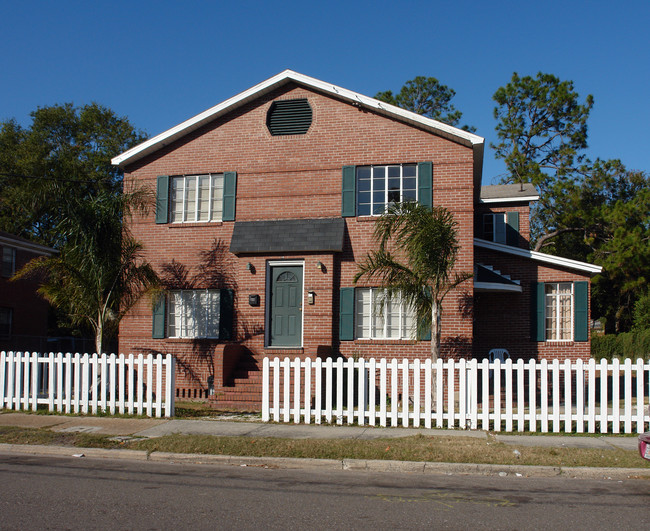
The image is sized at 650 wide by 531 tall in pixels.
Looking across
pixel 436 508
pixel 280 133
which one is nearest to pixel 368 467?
pixel 436 508

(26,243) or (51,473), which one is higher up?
(26,243)

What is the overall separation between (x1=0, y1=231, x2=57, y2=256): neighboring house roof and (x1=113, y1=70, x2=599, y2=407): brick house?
12.4 m

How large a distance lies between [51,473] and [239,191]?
31.3 feet

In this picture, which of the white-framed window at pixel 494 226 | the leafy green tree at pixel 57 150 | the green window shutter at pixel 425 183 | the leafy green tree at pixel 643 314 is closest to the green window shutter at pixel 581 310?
the white-framed window at pixel 494 226

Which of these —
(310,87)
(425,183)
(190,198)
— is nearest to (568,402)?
(425,183)

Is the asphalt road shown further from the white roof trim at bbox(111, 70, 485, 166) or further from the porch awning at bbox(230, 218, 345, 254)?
the white roof trim at bbox(111, 70, 485, 166)

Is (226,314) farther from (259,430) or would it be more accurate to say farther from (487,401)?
(487,401)

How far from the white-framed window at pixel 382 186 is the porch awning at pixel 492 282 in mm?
2704

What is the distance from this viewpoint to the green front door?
51.6 feet

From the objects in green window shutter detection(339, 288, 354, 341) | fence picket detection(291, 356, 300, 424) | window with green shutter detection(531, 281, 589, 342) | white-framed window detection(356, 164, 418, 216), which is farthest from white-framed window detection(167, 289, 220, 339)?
window with green shutter detection(531, 281, 589, 342)

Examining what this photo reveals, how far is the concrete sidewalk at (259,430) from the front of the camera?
10.0 meters

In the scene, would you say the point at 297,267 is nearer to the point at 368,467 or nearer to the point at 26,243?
the point at 368,467

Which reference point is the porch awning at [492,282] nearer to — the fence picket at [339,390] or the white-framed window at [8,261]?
the fence picket at [339,390]

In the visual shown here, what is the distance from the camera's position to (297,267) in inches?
624
